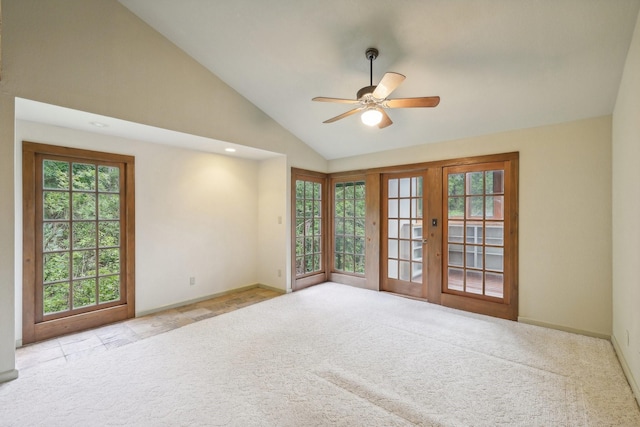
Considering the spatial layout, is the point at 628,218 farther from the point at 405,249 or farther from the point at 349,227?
the point at 349,227

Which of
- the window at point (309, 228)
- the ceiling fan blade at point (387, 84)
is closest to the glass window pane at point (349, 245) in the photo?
the window at point (309, 228)

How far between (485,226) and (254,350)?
3215mm

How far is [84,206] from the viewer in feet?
11.3

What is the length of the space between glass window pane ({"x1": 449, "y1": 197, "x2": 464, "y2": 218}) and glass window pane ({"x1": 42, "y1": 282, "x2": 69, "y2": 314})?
4.89 m

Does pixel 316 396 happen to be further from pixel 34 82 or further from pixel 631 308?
pixel 34 82

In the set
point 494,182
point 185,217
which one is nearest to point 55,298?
point 185,217

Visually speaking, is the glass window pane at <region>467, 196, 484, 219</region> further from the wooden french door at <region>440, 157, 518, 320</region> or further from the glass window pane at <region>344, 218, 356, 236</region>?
the glass window pane at <region>344, 218, 356, 236</region>

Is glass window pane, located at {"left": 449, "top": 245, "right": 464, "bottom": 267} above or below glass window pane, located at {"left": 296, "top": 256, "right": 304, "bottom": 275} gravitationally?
above

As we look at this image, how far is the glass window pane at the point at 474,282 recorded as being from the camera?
3941 mm

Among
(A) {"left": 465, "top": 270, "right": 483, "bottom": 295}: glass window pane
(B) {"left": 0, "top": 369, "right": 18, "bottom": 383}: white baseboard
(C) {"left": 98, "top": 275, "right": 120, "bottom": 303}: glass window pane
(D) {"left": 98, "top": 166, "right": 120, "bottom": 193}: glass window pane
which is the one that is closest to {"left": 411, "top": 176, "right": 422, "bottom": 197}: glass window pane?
(A) {"left": 465, "top": 270, "right": 483, "bottom": 295}: glass window pane

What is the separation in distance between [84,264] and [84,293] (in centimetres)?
34

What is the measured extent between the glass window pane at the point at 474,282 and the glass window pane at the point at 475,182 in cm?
109

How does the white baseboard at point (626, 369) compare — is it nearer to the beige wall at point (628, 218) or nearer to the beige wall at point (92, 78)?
the beige wall at point (628, 218)

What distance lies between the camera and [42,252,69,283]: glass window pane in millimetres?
3193
